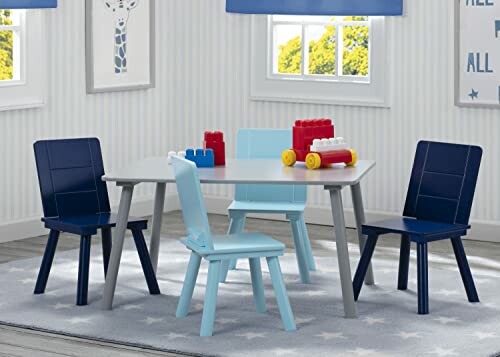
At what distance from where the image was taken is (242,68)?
7285mm

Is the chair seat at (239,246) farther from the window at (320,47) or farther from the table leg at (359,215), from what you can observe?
the window at (320,47)

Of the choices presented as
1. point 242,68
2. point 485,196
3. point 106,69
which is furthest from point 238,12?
point 485,196

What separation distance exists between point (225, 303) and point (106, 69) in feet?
7.98

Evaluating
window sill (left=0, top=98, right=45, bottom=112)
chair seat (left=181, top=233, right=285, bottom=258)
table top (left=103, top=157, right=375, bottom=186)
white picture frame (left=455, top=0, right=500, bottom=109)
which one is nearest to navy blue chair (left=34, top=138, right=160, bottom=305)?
table top (left=103, top=157, right=375, bottom=186)

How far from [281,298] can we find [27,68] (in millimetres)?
2557

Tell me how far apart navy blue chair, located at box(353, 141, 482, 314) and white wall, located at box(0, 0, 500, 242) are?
1.43 metres

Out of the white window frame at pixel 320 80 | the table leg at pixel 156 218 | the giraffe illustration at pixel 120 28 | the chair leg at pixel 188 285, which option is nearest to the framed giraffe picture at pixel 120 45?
the giraffe illustration at pixel 120 28

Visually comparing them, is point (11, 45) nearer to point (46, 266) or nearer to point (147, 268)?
point (46, 266)

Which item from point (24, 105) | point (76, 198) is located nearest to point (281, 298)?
point (76, 198)

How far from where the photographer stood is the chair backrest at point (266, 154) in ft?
18.4

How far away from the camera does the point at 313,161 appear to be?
16.2 feet

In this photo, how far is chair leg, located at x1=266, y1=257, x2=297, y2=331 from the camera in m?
4.54

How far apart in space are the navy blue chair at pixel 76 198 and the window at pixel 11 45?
1252mm

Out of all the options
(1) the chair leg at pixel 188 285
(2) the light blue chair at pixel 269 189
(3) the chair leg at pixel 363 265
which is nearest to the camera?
(1) the chair leg at pixel 188 285
